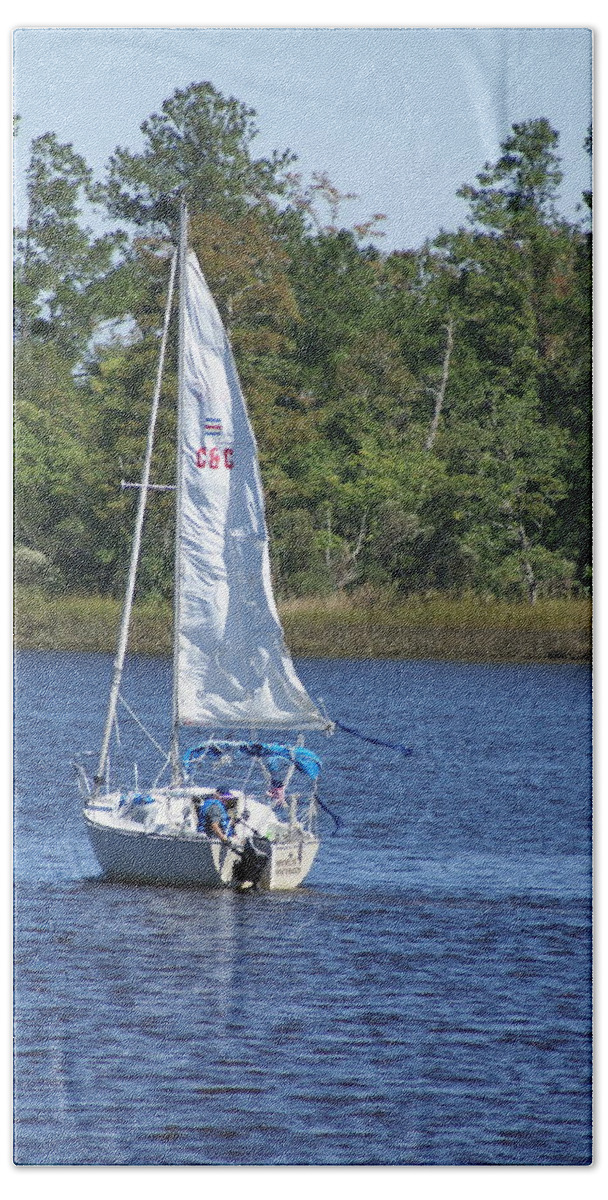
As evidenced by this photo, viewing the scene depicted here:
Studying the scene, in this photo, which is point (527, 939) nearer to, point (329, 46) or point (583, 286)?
point (583, 286)

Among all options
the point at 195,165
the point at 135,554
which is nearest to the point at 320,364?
the point at 195,165

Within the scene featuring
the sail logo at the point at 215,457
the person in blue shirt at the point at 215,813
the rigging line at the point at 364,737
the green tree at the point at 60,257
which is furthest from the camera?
the person in blue shirt at the point at 215,813

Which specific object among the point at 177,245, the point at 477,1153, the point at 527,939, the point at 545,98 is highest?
the point at 545,98

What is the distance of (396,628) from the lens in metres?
9.70

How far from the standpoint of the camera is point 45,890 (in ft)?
30.5

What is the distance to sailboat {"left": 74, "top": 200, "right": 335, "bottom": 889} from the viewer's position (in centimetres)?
958

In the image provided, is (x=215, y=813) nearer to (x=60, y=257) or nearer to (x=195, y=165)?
(x=60, y=257)

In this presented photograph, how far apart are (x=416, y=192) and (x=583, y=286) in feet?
2.61

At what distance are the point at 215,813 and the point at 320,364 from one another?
2011 millimetres

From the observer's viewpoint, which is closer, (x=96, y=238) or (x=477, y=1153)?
A: (x=477, y=1153)

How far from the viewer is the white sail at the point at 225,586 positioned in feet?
31.7

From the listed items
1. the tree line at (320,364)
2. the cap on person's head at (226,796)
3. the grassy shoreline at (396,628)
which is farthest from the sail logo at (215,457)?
the cap on person's head at (226,796)

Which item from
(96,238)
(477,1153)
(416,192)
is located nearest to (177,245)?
(96,238)

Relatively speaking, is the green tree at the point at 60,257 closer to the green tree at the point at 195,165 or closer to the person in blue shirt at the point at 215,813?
the green tree at the point at 195,165
